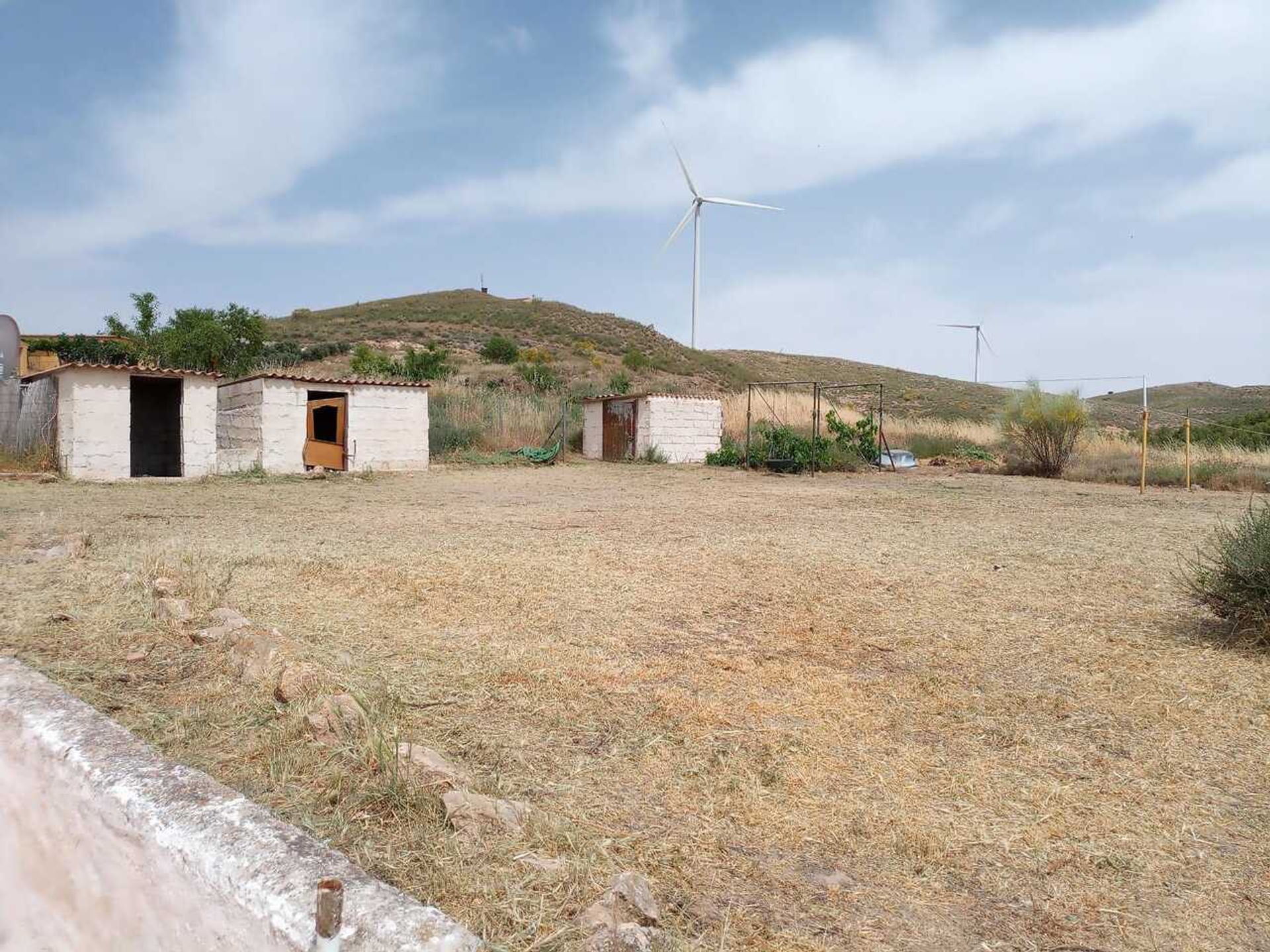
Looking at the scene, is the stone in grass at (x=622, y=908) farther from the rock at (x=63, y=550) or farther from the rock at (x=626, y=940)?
the rock at (x=63, y=550)

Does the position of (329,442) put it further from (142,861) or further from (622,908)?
(622,908)

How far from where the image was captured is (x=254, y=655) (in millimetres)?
4059

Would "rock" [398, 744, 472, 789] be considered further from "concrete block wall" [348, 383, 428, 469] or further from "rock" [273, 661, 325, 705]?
"concrete block wall" [348, 383, 428, 469]

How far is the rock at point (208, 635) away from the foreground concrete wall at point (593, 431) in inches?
831

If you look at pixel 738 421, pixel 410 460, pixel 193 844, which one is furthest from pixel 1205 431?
pixel 193 844

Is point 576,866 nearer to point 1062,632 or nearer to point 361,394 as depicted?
point 1062,632

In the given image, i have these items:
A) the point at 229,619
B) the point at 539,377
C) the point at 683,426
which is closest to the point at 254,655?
the point at 229,619

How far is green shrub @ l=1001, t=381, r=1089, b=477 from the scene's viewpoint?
2095 centimetres

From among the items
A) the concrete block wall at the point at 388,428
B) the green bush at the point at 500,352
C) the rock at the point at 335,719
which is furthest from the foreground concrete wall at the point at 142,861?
the green bush at the point at 500,352

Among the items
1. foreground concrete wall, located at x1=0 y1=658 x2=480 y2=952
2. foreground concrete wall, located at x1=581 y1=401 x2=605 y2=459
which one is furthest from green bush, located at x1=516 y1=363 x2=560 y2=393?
foreground concrete wall, located at x1=0 y1=658 x2=480 y2=952

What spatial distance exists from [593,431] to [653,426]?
2775 millimetres

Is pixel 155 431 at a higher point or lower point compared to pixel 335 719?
higher

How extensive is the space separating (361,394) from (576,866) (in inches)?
717

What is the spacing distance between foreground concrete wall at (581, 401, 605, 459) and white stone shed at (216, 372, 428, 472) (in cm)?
645
